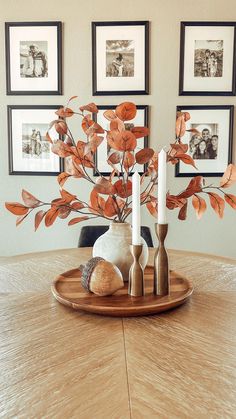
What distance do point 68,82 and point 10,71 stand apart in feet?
1.37

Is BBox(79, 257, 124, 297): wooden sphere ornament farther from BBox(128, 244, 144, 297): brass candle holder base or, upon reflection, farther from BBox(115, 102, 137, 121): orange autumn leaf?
BBox(115, 102, 137, 121): orange autumn leaf

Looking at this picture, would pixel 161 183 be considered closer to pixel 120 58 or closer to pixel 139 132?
pixel 139 132

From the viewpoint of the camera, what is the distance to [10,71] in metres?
2.75

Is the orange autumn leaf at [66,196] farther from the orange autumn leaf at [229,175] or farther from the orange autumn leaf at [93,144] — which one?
the orange autumn leaf at [229,175]

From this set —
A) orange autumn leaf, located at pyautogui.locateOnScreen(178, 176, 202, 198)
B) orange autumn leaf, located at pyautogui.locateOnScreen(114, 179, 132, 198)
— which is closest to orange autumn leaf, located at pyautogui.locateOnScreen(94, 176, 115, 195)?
orange autumn leaf, located at pyautogui.locateOnScreen(114, 179, 132, 198)

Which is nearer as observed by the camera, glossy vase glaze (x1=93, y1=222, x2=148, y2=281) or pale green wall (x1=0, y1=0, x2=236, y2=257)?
glossy vase glaze (x1=93, y1=222, x2=148, y2=281)

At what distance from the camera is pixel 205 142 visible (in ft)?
9.09

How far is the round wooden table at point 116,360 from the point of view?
67 centimetres

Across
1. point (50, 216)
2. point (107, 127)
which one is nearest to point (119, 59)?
point (107, 127)

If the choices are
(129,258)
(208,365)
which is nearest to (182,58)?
(129,258)

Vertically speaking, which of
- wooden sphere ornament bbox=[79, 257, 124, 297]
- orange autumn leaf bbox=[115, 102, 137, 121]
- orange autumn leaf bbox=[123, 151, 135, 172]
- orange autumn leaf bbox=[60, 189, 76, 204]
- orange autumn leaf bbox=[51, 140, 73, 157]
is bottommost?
wooden sphere ornament bbox=[79, 257, 124, 297]

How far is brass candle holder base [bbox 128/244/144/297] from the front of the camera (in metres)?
1.12

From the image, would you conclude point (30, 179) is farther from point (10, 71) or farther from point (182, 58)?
point (182, 58)

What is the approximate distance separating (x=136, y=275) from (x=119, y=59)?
6.57ft
